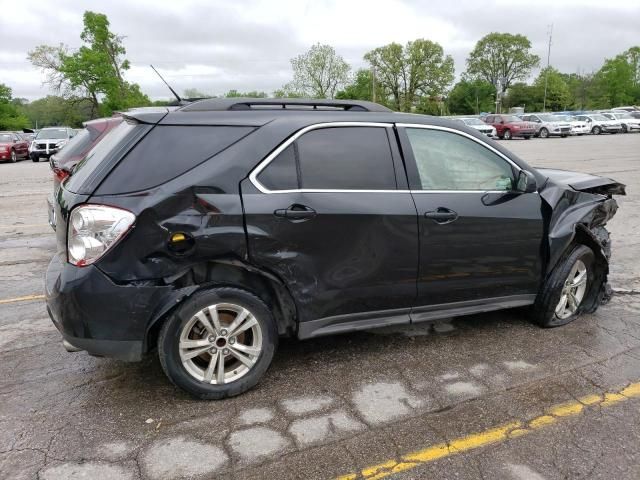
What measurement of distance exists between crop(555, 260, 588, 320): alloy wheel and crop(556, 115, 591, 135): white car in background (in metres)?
37.6

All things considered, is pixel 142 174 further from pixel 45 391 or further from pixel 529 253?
pixel 529 253

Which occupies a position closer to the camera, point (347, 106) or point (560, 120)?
point (347, 106)

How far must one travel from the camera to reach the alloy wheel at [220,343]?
10.3 ft

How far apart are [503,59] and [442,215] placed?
100 m

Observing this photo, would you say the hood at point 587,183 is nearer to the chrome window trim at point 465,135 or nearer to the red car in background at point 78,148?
the chrome window trim at point 465,135

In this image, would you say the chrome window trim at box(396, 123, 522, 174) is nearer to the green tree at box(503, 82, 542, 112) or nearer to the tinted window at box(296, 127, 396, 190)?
the tinted window at box(296, 127, 396, 190)

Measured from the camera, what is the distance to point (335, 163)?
3.46 metres

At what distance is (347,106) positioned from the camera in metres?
3.79

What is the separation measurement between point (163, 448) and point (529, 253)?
285 cm

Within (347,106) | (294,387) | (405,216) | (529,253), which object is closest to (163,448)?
(294,387)

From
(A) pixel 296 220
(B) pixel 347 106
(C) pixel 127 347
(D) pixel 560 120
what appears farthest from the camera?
(D) pixel 560 120

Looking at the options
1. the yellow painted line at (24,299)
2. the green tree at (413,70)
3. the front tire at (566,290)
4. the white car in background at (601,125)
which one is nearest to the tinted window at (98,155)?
the yellow painted line at (24,299)

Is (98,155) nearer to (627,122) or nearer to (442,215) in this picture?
(442,215)

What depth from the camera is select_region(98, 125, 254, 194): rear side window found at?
305cm
